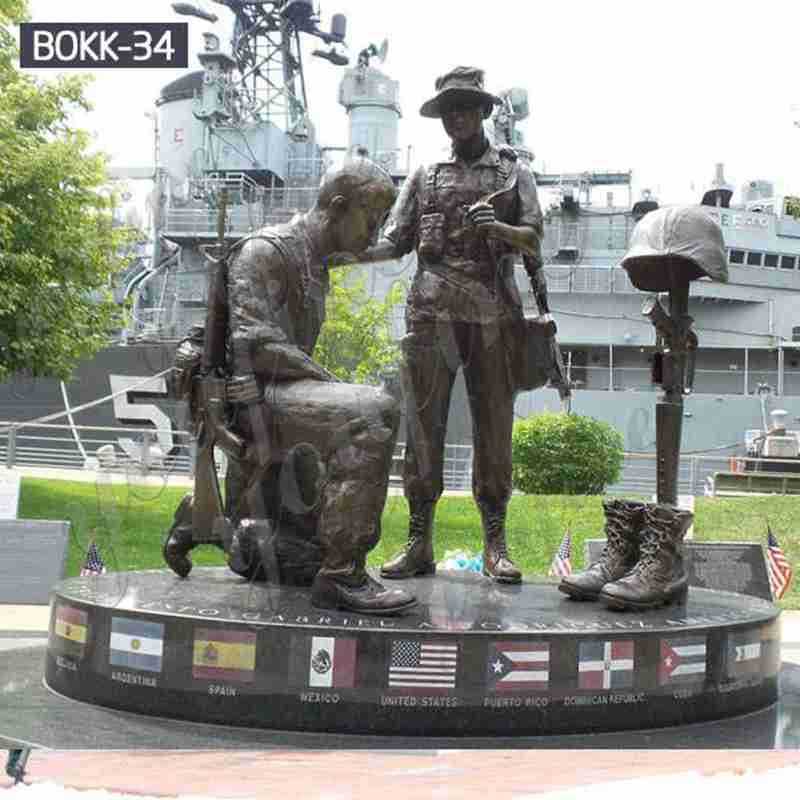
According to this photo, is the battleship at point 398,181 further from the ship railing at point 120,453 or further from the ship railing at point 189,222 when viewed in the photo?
the ship railing at point 120,453

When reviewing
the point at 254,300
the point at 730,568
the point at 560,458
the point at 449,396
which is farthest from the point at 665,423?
the point at 560,458

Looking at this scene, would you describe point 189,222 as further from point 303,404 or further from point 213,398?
point 303,404

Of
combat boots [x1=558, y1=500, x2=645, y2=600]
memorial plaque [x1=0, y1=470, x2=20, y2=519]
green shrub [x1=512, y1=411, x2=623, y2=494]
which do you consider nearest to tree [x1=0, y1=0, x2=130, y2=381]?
memorial plaque [x1=0, y1=470, x2=20, y2=519]

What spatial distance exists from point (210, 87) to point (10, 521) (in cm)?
3696

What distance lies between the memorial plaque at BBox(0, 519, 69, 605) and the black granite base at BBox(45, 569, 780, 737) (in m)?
6.16

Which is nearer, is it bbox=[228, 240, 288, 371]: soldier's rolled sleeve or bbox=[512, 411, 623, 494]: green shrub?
bbox=[228, 240, 288, 371]: soldier's rolled sleeve

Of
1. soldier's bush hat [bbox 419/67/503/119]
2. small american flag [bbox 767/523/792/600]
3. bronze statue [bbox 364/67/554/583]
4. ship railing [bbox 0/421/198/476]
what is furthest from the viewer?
ship railing [bbox 0/421/198/476]

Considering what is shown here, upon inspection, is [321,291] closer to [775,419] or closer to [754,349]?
[775,419]

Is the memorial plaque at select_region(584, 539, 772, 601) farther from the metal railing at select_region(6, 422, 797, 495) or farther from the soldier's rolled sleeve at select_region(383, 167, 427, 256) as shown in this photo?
the metal railing at select_region(6, 422, 797, 495)

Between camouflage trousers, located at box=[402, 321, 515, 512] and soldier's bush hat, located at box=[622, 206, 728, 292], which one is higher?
soldier's bush hat, located at box=[622, 206, 728, 292]

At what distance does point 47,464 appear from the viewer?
2875 cm

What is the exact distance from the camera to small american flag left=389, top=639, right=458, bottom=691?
5055 millimetres

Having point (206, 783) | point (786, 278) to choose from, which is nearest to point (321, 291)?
point (206, 783)

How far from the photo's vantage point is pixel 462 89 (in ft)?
21.7
